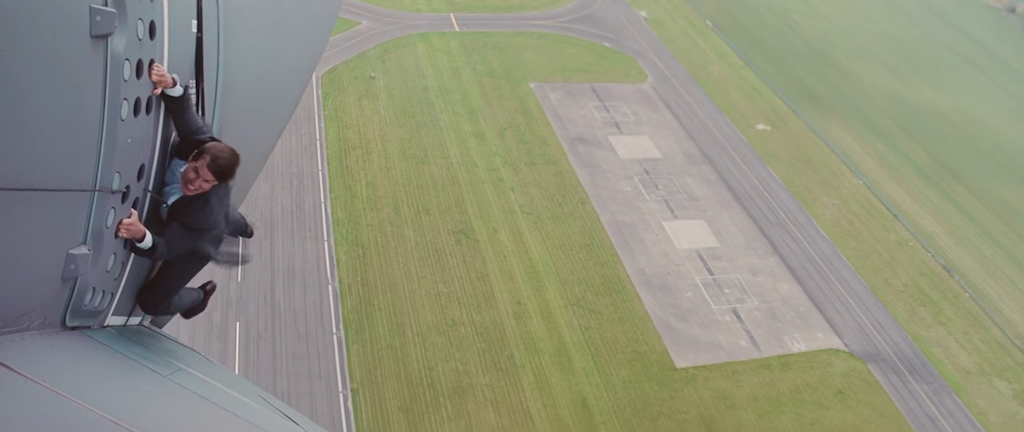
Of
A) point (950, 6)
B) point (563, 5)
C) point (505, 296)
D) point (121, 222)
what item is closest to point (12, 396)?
point (121, 222)

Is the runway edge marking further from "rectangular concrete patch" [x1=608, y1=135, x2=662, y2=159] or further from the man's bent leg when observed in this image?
the man's bent leg

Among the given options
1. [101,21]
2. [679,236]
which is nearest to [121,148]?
[101,21]

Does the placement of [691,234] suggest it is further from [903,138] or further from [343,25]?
[343,25]

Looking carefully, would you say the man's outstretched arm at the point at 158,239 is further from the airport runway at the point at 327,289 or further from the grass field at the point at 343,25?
the grass field at the point at 343,25

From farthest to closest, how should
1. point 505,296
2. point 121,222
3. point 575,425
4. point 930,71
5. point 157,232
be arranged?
1. point 930,71
2. point 505,296
3. point 575,425
4. point 157,232
5. point 121,222

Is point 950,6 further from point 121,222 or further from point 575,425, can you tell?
point 121,222

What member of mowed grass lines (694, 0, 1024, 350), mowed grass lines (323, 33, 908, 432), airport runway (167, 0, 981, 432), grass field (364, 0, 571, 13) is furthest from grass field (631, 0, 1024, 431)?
grass field (364, 0, 571, 13)
